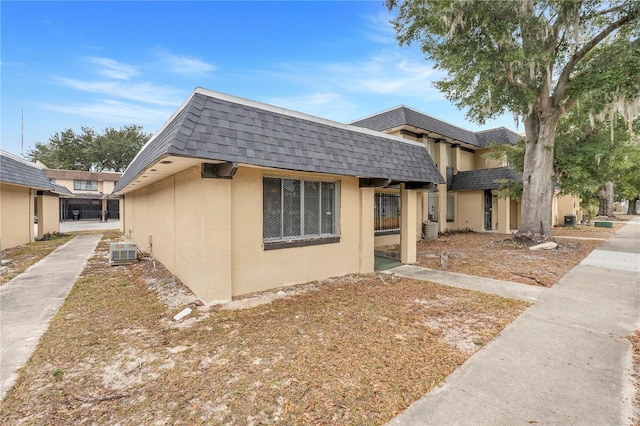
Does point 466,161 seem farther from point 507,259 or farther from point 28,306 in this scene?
point 28,306

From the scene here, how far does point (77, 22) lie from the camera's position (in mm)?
10500

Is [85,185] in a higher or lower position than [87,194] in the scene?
higher

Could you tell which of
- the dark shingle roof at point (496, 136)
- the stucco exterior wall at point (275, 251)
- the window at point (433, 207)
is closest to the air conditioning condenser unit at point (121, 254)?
the stucco exterior wall at point (275, 251)

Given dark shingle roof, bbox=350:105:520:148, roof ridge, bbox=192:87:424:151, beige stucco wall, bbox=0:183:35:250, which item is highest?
dark shingle roof, bbox=350:105:520:148

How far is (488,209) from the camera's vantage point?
59.9 ft

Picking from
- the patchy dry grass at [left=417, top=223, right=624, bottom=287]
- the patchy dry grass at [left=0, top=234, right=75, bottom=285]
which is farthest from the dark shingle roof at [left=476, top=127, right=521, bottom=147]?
the patchy dry grass at [left=0, top=234, right=75, bottom=285]

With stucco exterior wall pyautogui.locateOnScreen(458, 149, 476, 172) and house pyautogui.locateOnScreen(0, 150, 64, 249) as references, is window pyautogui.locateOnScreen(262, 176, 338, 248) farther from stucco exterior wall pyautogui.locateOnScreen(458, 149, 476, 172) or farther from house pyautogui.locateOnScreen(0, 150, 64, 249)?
stucco exterior wall pyautogui.locateOnScreen(458, 149, 476, 172)

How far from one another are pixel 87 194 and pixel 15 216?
925 inches

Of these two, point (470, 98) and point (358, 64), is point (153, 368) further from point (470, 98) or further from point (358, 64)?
point (358, 64)

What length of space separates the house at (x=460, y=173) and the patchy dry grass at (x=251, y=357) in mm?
11291

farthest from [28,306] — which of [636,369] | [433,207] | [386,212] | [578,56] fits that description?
[578,56]

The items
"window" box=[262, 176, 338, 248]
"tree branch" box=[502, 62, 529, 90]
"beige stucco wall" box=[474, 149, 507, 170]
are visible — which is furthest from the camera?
"beige stucco wall" box=[474, 149, 507, 170]

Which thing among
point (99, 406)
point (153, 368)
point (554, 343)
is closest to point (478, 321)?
point (554, 343)

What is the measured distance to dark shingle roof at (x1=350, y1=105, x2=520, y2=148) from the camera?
13932 mm
